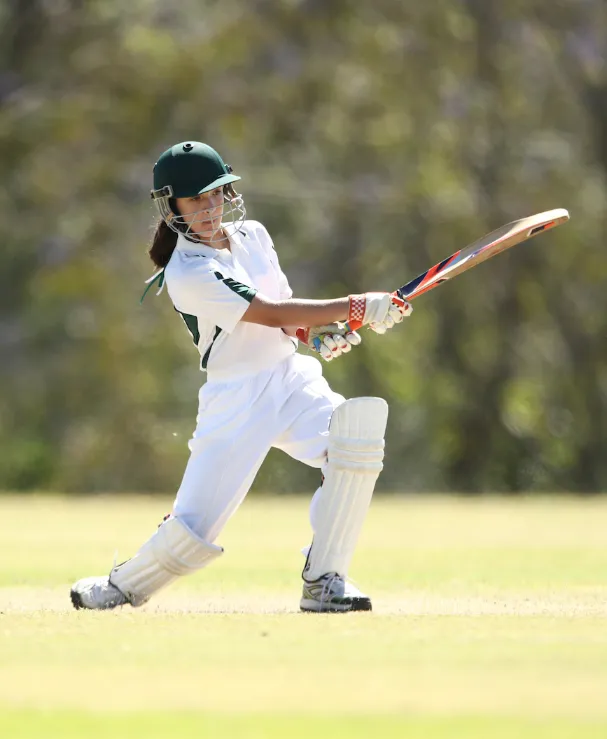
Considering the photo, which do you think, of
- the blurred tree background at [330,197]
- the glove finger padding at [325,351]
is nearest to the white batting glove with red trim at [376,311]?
the glove finger padding at [325,351]

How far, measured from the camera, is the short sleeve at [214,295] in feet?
Result: 16.8

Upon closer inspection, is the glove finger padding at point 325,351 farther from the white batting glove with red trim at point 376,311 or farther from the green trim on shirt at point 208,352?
the green trim on shirt at point 208,352

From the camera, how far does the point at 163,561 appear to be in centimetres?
521

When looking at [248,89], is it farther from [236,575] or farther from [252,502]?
[236,575]

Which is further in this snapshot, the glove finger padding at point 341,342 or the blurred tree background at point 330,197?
the blurred tree background at point 330,197

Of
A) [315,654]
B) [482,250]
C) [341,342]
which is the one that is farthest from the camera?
[482,250]

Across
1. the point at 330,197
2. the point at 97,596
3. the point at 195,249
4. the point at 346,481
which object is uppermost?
the point at 330,197

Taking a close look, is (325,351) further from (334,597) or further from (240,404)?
(334,597)

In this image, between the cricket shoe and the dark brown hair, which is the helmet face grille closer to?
the dark brown hair

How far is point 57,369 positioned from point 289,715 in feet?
51.3

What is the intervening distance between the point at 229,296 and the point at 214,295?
0.05 meters

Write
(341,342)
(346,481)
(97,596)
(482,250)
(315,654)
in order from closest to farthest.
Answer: (315,654) → (346,481) → (341,342) → (97,596) → (482,250)

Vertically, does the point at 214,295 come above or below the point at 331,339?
above

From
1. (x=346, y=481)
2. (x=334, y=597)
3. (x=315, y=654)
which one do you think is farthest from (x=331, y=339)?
(x=315, y=654)
